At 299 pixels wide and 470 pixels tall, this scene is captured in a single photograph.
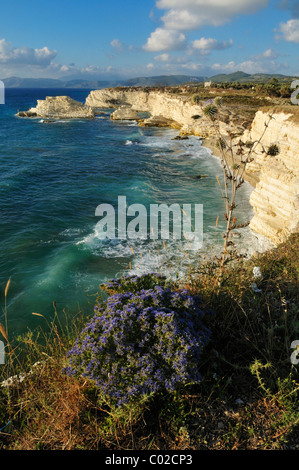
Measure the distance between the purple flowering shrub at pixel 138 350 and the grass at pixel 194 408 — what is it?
21 centimetres

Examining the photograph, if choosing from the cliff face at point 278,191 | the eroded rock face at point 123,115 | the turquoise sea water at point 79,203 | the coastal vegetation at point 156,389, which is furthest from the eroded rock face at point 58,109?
the coastal vegetation at point 156,389

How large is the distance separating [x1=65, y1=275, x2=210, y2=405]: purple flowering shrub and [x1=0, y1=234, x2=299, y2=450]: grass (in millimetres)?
208

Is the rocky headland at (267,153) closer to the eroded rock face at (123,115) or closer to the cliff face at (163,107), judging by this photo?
the cliff face at (163,107)

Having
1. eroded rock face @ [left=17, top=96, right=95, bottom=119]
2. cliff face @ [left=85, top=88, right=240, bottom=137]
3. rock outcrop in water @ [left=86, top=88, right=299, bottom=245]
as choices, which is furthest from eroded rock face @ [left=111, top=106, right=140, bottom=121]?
rock outcrop in water @ [left=86, top=88, right=299, bottom=245]

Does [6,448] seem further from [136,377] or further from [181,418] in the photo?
[181,418]

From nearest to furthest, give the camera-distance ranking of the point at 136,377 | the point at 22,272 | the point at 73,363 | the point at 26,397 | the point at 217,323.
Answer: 1. the point at 136,377
2. the point at 73,363
3. the point at 26,397
4. the point at 217,323
5. the point at 22,272

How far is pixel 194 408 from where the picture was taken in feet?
10.7

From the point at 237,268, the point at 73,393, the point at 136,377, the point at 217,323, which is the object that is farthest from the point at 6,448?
the point at 237,268

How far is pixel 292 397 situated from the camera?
10.9 ft

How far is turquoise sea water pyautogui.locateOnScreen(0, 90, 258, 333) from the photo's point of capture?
451 inches

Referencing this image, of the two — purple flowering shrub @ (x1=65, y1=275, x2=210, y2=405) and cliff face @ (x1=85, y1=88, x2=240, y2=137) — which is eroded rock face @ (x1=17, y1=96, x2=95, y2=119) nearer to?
cliff face @ (x1=85, y1=88, x2=240, y2=137)

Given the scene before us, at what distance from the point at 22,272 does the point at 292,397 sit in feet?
39.5

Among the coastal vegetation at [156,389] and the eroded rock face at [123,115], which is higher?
the eroded rock face at [123,115]

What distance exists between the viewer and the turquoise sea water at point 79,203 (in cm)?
1145
